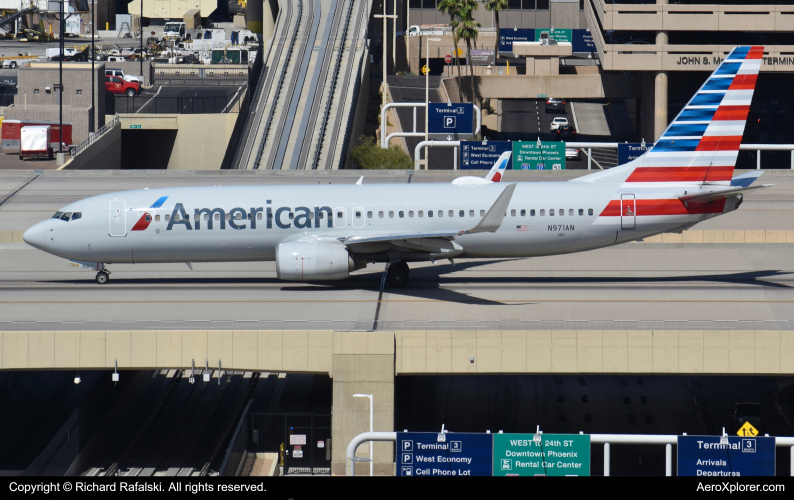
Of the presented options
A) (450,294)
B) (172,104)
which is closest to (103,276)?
(450,294)

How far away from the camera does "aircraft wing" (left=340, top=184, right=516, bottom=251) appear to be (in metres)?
34.7

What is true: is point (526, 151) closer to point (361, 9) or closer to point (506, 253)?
point (506, 253)

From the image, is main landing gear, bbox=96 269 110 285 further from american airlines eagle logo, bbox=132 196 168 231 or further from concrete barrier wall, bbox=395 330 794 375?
concrete barrier wall, bbox=395 330 794 375

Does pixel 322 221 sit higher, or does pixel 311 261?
pixel 322 221

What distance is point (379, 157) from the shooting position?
76.1m

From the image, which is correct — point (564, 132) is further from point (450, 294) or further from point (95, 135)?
point (450, 294)

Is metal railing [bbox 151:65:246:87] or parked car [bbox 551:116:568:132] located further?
metal railing [bbox 151:65:246:87]

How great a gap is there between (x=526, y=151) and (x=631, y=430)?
96.9 ft

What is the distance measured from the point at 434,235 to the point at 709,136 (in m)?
12.5

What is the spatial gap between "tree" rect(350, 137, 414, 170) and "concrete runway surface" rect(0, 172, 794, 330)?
30322 mm

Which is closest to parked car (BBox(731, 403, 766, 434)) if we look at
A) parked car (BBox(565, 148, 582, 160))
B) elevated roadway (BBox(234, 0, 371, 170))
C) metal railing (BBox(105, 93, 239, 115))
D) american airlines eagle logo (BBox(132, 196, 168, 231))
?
american airlines eagle logo (BBox(132, 196, 168, 231))

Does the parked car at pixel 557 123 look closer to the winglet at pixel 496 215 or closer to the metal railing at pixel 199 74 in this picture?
the metal railing at pixel 199 74

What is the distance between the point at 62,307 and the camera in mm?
36688
